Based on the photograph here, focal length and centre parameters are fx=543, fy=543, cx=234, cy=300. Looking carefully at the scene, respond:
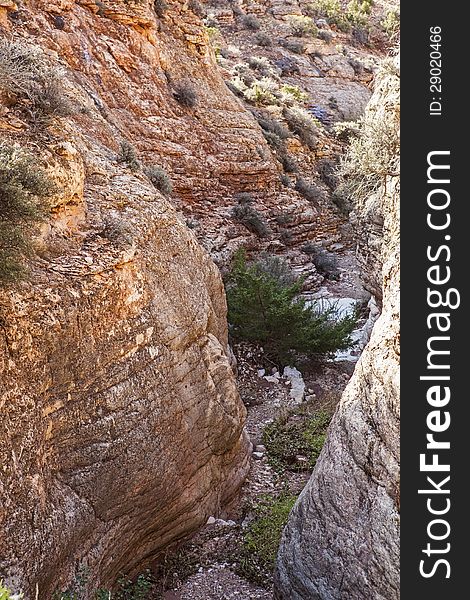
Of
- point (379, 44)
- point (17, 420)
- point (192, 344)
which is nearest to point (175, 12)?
point (192, 344)

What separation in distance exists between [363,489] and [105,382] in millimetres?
2740

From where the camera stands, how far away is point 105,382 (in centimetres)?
562

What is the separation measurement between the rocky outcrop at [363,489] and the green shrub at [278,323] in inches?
259

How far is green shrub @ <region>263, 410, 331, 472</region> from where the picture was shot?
30.3 ft

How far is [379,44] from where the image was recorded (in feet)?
109

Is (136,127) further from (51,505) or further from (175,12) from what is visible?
(51,505)

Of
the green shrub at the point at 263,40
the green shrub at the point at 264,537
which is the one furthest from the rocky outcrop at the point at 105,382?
the green shrub at the point at 263,40

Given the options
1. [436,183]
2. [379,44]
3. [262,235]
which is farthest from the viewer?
[379,44]

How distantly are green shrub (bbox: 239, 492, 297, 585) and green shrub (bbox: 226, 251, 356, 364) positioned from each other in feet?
15.2

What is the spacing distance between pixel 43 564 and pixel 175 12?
15600 mm

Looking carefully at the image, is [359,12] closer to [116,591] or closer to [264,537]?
[264,537]

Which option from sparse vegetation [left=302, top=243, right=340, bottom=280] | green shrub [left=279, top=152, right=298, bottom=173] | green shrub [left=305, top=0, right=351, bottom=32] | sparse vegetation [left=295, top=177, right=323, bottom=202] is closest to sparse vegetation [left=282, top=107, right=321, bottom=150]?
green shrub [left=279, top=152, right=298, bottom=173]

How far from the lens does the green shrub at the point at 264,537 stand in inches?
257

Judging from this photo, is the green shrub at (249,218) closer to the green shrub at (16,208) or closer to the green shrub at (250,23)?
the green shrub at (16,208)
